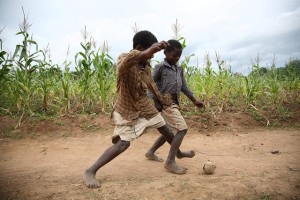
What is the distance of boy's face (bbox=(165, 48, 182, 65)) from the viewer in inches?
121

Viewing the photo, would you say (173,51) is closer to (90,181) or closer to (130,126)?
(130,126)

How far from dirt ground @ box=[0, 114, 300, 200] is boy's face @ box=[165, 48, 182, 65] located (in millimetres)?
1316

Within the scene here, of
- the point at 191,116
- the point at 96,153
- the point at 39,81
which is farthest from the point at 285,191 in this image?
the point at 39,81

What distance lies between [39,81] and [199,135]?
3.31 m

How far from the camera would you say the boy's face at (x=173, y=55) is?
3.08 metres

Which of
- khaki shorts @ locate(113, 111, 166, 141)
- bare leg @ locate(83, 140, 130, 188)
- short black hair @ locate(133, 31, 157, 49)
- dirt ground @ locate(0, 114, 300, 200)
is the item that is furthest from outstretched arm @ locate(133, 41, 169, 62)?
dirt ground @ locate(0, 114, 300, 200)

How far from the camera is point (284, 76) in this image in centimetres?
681

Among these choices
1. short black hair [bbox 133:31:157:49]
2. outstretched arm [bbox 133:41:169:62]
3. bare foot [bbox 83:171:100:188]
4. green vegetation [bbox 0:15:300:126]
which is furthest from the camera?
green vegetation [bbox 0:15:300:126]

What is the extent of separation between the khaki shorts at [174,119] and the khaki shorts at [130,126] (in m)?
0.29

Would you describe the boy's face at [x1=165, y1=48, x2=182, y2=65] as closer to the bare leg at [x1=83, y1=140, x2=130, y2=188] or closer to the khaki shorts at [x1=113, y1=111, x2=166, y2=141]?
the khaki shorts at [x1=113, y1=111, x2=166, y2=141]

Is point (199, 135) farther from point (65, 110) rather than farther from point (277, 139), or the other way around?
point (65, 110)

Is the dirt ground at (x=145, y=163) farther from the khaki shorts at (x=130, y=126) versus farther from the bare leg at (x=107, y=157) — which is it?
the khaki shorts at (x=130, y=126)

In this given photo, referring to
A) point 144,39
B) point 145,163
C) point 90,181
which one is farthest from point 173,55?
point 90,181

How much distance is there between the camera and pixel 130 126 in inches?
107
